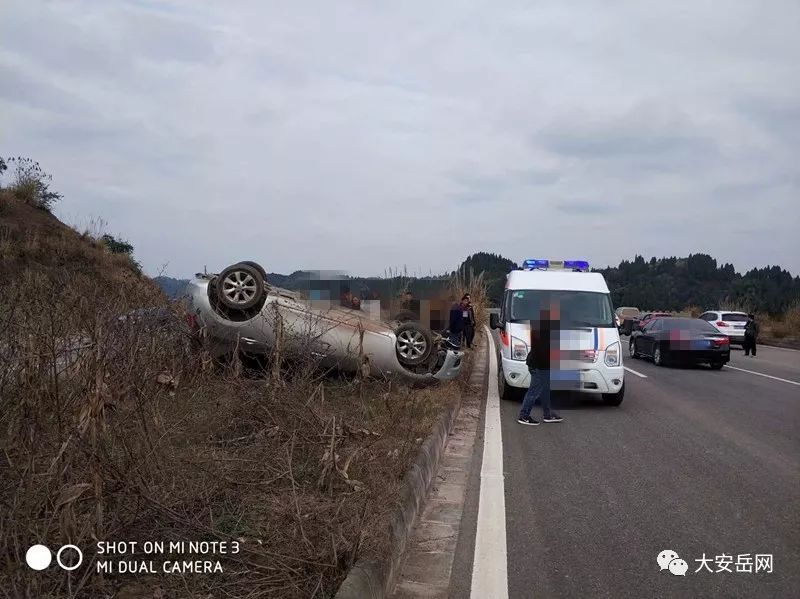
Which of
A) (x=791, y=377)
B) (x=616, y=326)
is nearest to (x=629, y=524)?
(x=616, y=326)

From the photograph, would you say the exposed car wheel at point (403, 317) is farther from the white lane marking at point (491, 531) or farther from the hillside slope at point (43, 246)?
the hillside slope at point (43, 246)

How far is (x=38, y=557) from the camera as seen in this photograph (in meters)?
3.60

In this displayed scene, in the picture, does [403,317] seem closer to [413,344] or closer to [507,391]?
[413,344]

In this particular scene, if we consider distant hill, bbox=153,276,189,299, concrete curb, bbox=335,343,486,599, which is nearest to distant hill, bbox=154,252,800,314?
distant hill, bbox=153,276,189,299

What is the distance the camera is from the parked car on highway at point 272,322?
30.0 feet

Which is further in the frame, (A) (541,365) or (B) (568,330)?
(B) (568,330)

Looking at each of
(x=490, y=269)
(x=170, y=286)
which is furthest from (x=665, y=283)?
(x=170, y=286)

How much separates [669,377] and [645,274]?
2691 inches

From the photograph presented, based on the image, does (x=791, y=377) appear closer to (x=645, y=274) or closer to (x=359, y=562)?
(x=359, y=562)

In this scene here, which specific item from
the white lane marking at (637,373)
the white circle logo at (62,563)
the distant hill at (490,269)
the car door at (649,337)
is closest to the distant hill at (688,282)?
the distant hill at (490,269)

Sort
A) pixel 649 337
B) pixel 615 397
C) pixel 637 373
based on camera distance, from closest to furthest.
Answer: pixel 615 397, pixel 637 373, pixel 649 337

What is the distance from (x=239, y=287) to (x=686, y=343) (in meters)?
13.3

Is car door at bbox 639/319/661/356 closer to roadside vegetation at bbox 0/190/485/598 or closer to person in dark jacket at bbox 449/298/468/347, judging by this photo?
person in dark jacket at bbox 449/298/468/347

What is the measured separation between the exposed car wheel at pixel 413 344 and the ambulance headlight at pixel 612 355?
273 cm
